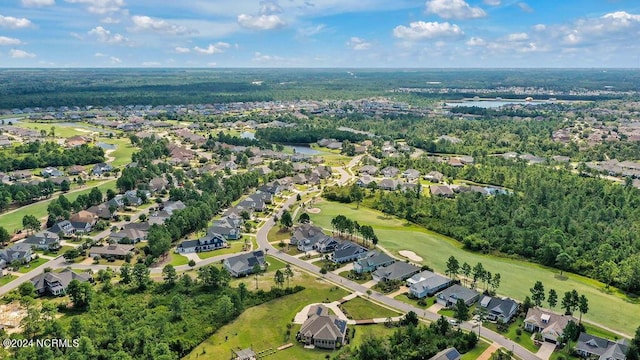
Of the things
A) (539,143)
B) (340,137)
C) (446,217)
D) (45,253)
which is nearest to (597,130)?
(539,143)

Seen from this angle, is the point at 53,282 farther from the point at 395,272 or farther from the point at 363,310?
the point at 395,272

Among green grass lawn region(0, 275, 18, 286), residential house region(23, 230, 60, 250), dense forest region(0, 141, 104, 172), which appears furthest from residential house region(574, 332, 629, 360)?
dense forest region(0, 141, 104, 172)

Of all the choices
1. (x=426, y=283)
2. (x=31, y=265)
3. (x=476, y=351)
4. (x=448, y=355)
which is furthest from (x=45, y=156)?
(x=476, y=351)

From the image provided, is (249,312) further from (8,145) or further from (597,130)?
(597,130)

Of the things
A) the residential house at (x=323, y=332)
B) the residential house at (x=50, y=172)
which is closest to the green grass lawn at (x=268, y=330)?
the residential house at (x=323, y=332)

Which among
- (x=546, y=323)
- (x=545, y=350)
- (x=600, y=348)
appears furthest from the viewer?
(x=546, y=323)
